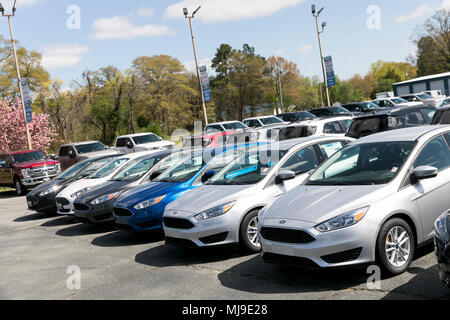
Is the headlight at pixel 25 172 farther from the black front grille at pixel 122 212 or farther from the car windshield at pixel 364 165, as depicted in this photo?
the car windshield at pixel 364 165

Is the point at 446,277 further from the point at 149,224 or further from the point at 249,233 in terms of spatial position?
the point at 149,224

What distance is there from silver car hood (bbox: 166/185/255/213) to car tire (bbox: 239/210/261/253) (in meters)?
0.32

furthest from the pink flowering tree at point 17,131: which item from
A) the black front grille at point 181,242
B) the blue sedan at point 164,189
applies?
the black front grille at point 181,242

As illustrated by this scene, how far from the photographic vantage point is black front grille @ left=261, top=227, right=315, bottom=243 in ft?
16.3

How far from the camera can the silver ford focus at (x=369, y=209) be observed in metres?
4.86

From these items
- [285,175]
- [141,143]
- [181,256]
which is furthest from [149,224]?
[141,143]

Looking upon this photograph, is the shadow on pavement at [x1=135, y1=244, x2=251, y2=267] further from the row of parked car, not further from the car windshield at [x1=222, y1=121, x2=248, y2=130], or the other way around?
the car windshield at [x1=222, y1=121, x2=248, y2=130]

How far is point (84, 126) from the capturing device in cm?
5444

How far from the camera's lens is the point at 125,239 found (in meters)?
9.02

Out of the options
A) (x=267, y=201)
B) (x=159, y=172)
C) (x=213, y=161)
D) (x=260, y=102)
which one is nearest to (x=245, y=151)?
(x=213, y=161)

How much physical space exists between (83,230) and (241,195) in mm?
5458

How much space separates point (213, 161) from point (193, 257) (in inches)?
95.9

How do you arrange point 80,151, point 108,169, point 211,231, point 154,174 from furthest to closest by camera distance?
point 80,151 < point 108,169 < point 154,174 < point 211,231
